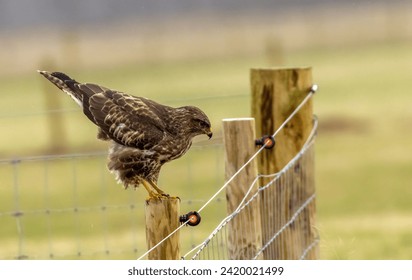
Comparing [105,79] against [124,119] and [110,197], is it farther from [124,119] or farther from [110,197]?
[124,119]

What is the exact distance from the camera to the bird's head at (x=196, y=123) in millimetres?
8703

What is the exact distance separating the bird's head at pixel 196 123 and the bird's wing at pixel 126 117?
0.57 ft

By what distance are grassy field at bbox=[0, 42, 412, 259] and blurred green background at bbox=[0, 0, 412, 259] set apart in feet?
0.16

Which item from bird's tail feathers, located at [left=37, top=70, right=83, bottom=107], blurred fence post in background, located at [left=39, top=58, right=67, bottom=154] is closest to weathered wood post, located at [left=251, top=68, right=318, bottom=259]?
bird's tail feathers, located at [left=37, top=70, right=83, bottom=107]

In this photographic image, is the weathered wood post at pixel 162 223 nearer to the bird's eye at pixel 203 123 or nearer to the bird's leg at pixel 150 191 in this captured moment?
the bird's leg at pixel 150 191

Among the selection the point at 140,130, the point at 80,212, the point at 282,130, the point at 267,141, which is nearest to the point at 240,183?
the point at 140,130

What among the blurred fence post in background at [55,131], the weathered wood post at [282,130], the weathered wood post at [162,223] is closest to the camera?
the weathered wood post at [162,223]

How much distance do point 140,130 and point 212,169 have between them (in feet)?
55.3

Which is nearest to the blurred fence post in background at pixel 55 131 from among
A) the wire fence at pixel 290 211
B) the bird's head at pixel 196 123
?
the wire fence at pixel 290 211

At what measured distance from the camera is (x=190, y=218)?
25.2 ft

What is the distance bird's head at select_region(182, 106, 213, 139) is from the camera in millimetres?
8703

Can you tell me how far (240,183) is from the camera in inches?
339

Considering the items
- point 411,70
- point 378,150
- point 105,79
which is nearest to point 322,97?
point 411,70

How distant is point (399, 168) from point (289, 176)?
1583 cm
